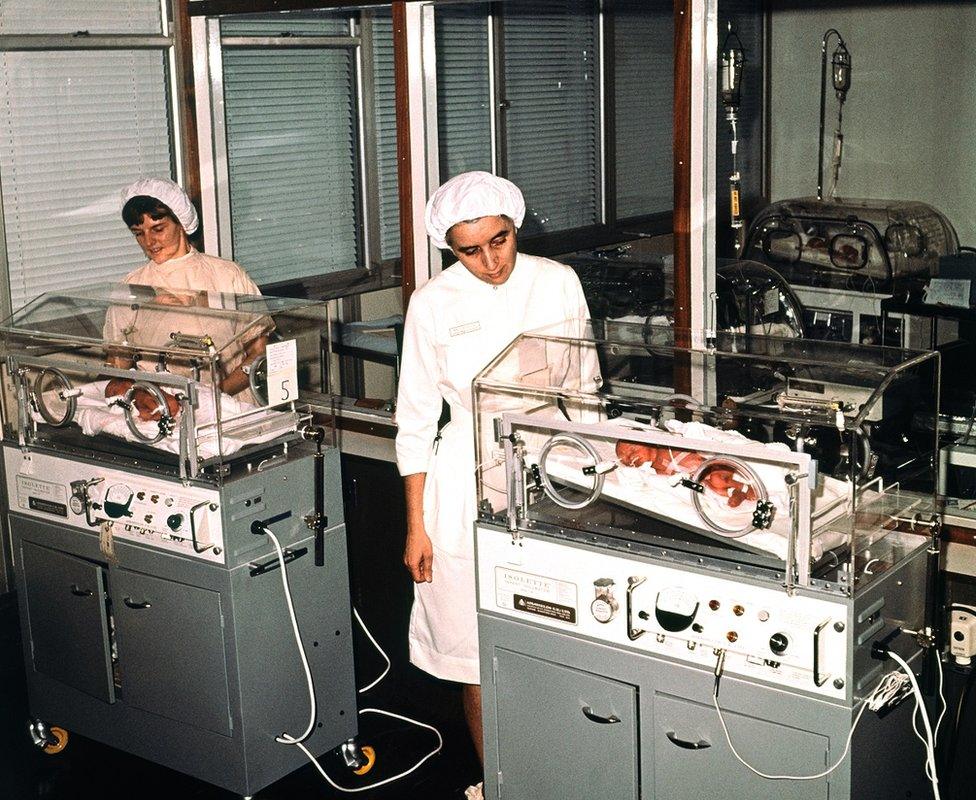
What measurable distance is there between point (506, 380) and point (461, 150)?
168cm

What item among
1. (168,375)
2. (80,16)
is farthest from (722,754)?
(80,16)

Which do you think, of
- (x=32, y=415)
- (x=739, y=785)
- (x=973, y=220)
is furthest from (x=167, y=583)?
(x=973, y=220)

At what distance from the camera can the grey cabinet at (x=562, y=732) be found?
2.28 meters

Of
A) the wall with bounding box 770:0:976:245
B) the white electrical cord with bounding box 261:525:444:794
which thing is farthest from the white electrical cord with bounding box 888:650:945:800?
the wall with bounding box 770:0:976:245

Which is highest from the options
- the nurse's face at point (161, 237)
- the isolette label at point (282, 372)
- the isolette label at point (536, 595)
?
the nurse's face at point (161, 237)

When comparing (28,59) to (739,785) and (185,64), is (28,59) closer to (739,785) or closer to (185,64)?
(185,64)

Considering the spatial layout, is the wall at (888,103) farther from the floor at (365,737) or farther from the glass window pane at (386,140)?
the floor at (365,737)

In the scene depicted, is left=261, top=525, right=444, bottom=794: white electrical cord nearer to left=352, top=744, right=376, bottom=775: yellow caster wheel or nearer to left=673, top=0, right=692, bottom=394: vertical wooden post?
left=352, top=744, right=376, bottom=775: yellow caster wheel

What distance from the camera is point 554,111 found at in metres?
4.32

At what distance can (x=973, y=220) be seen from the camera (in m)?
4.44

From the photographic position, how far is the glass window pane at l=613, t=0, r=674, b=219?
442 centimetres

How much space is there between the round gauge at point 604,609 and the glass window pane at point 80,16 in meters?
2.50

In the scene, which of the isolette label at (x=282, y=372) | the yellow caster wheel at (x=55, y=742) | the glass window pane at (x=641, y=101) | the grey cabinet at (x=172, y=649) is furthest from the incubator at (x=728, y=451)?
the glass window pane at (x=641, y=101)

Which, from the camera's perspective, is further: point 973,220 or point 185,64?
point 973,220
